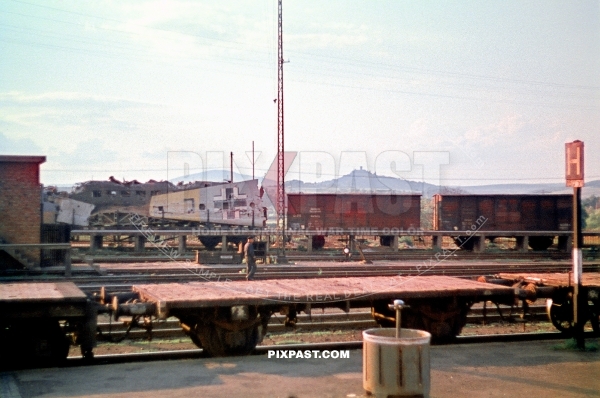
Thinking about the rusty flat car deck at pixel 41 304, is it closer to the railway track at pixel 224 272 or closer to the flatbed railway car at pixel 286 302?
the flatbed railway car at pixel 286 302

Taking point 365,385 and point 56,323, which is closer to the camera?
point 365,385

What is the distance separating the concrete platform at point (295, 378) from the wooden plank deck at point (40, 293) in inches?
36.4

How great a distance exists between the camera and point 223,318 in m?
8.88

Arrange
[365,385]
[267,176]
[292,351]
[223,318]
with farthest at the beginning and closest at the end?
[267,176] < [292,351] < [223,318] < [365,385]

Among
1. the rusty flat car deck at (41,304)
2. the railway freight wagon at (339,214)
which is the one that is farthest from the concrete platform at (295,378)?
the railway freight wagon at (339,214)

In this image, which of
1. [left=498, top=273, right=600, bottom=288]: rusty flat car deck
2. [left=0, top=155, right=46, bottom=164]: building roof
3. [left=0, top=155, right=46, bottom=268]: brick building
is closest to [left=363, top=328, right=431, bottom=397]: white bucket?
[left=498, top=273, right=600, bottom=288]: rusty flat car deck

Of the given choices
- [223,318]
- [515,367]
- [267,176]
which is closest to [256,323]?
[223,318]

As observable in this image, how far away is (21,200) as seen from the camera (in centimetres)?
1969

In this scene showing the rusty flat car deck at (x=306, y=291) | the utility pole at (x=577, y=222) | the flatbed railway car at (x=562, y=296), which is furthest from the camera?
the flatbed railway car at (x=562, y=296)

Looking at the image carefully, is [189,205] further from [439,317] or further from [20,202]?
[439,317]

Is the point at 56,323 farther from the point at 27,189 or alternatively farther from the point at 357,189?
the point at 357,189

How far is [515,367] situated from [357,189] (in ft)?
90.3

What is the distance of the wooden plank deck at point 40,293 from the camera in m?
8.03

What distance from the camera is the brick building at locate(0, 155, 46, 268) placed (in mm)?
19516
